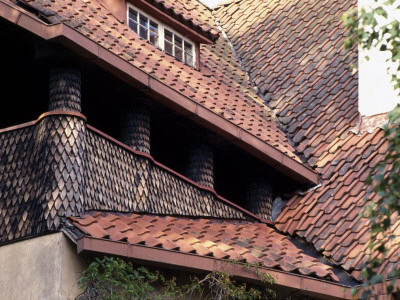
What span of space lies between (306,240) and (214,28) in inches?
247

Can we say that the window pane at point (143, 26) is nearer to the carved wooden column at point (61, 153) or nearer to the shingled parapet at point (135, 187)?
the shingled parapet at point (135, 187)

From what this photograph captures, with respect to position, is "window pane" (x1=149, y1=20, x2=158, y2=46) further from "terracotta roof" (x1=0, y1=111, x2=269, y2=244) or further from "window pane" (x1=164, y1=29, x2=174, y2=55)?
"terracotta roof" (x1=0, y1=111, x2=269, y2=244)

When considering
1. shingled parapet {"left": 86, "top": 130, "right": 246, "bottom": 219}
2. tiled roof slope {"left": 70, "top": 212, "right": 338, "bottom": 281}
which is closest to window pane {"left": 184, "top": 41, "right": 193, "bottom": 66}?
shingled parapet {"left": 86, "top": 130, "right": 246, "bottom": 219}

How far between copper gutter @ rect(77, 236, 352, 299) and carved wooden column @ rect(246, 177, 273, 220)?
94.5 inches

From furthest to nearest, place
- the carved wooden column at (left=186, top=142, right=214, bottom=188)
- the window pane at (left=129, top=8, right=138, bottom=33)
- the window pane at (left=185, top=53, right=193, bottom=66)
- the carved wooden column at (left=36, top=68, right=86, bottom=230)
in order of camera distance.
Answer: the window pane at (left=185, top=53, right=193, bottom=66) < the window pane at (left=129, top=8, right=138, bottom=33) < the carved wooden column at (left=186, top=142, right=214, bottom=188) < the carved wooden column at (left=36, top=68, right=86, bottom=230)

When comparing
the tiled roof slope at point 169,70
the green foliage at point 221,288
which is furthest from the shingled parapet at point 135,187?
the green foliage at point 221,288

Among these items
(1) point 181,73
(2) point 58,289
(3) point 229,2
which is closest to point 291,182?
(1) point 181,73

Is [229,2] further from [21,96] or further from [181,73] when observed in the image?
[21,96]

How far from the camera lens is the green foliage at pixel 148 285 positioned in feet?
30.6

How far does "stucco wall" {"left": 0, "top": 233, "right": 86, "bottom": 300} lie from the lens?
9.42m

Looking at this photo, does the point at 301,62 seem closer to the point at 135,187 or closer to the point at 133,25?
the point at 133,25

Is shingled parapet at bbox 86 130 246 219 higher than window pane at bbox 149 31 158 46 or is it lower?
lower

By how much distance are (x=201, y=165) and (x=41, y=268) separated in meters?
3.45

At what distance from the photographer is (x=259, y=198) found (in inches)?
521
